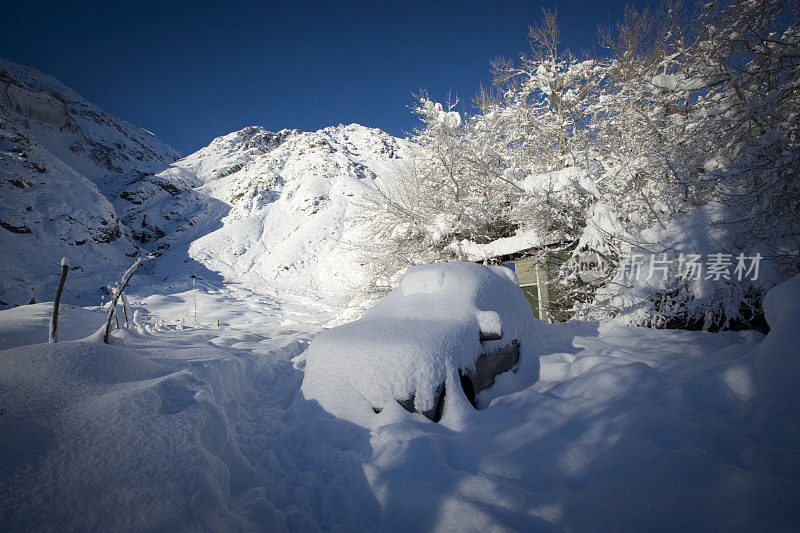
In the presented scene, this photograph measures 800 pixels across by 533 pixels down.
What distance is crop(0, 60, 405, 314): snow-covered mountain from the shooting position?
17.3 m

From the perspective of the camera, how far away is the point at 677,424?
1928 millimetres

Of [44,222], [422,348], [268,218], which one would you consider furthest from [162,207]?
[422,348]

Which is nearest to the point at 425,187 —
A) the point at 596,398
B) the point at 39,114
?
the point at 596,398

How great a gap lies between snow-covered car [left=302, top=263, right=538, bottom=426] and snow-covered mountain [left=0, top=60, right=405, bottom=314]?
583cm

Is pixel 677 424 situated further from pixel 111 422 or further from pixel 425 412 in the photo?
pixel 111 422

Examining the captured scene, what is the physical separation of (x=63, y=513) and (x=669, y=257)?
6840 mm

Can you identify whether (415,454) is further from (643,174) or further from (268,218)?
(268,218)

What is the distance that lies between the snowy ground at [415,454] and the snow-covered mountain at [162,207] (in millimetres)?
6966

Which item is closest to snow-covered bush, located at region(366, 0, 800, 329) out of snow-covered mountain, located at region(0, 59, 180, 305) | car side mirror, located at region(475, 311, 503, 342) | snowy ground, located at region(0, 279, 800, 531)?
snowy ground, located at region(0, 279, 800, 531)

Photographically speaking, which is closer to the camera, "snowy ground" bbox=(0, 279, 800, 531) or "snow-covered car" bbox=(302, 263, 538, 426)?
"snowy ground" bbox=(0, 279, 800, 531)

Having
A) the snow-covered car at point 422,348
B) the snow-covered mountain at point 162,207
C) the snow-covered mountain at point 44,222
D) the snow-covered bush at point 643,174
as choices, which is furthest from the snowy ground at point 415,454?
the snow-covered mountain at point 44,222

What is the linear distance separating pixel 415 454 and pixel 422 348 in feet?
2.68

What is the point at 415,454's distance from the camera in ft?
6.33

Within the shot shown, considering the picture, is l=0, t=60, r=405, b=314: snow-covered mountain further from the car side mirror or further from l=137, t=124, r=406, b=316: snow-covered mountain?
the car side mirror
